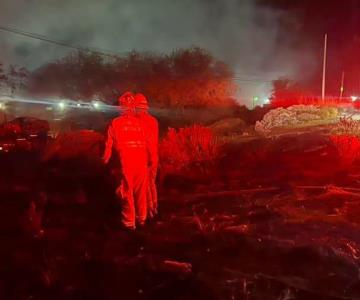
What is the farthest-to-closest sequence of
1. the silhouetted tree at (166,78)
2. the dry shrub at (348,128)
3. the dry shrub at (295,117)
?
the silhouetted tree at (166,78), the dry shrub at (295,117), the dry shrub at (348,128)

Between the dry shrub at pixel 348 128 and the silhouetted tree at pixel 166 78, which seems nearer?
the dry shrub at pixel 348 128

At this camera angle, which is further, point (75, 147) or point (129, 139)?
point (75, 147)

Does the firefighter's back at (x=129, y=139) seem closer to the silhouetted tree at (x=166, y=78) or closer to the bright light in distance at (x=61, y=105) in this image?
the silhouetted tree at (x=166, y=78)

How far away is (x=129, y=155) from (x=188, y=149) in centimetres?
704

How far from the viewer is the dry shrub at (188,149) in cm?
1407

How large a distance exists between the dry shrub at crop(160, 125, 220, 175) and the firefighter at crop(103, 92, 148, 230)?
599 centimetres

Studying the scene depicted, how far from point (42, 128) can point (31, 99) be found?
1768cm

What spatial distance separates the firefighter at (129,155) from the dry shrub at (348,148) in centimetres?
768

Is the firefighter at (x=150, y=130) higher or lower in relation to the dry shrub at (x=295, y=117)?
lower

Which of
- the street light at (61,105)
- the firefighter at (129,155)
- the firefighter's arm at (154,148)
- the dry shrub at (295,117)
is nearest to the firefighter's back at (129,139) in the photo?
the firefighter at (129,155)

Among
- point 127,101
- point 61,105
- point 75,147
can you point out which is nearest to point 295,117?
point 75,147

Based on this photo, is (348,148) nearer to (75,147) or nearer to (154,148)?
(154,148)

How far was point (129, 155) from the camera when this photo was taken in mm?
7520

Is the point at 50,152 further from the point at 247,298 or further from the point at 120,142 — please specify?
the point at 247,298
